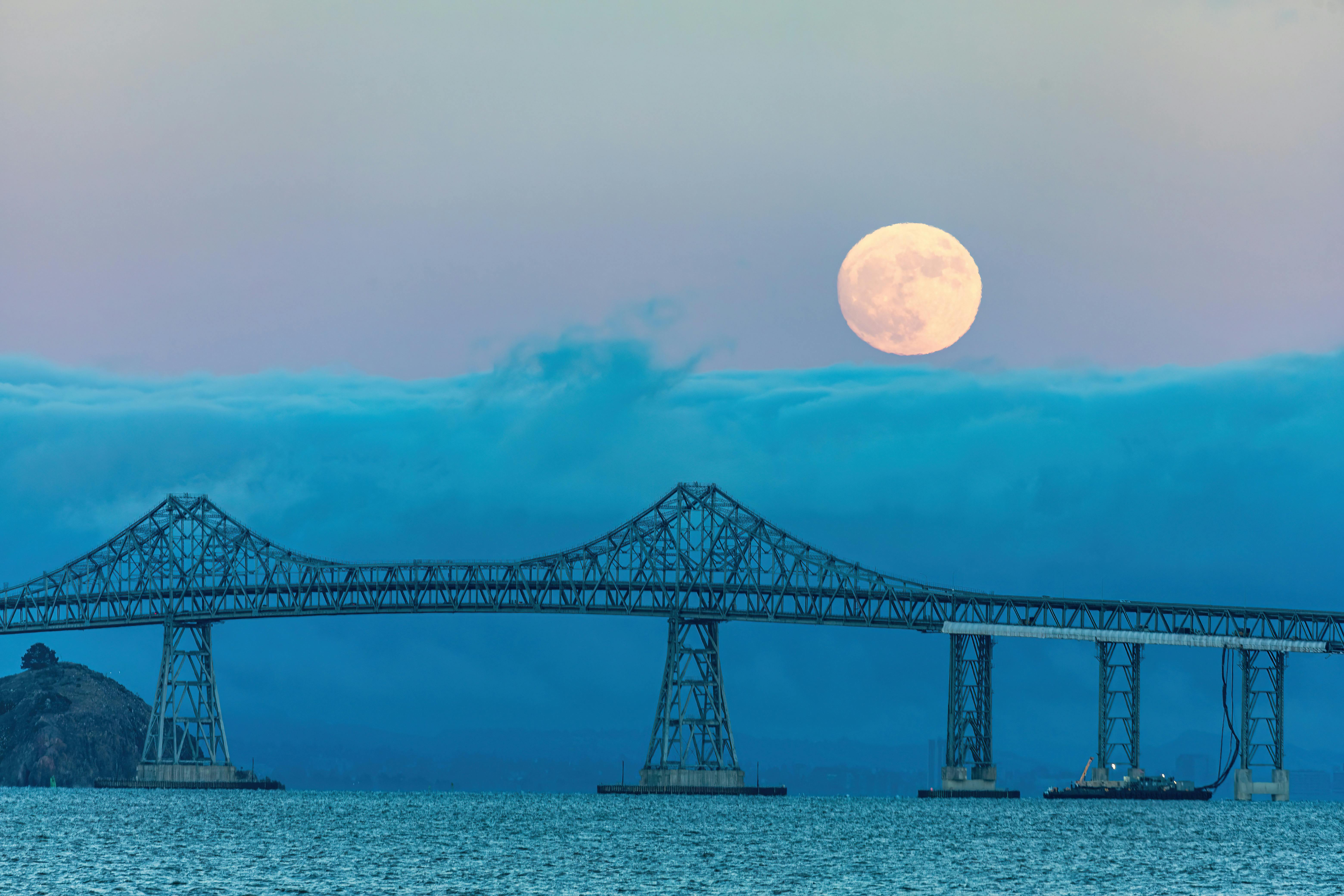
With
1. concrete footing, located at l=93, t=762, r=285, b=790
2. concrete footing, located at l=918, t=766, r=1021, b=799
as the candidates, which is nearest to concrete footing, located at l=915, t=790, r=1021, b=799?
concrete footing, located at l=918, t=766, r=1021, b=799

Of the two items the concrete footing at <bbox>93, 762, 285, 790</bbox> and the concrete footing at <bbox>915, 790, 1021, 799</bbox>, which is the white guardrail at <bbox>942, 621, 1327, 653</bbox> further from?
the concrete footing at <bbox>93, 762, 285, 790</bbox>

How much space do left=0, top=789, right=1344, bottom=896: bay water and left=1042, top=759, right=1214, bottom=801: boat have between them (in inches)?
871

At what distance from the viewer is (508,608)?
17250 cm

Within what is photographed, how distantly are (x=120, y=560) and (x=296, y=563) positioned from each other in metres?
25.3

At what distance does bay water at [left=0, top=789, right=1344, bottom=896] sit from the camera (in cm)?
7744

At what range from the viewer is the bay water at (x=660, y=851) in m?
77.4

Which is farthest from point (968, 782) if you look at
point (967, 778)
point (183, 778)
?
point (183, 778)

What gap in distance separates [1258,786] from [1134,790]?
1279 cm

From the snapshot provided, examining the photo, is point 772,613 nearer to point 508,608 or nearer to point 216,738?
point 508,608

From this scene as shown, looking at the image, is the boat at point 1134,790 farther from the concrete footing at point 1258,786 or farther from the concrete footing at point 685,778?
the concrete footing at point 685,778

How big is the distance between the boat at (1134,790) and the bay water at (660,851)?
2213 cm

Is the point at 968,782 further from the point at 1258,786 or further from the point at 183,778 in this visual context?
the point at 183,778

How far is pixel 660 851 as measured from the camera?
95.6m

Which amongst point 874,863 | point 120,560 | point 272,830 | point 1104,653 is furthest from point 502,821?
point 120,560
